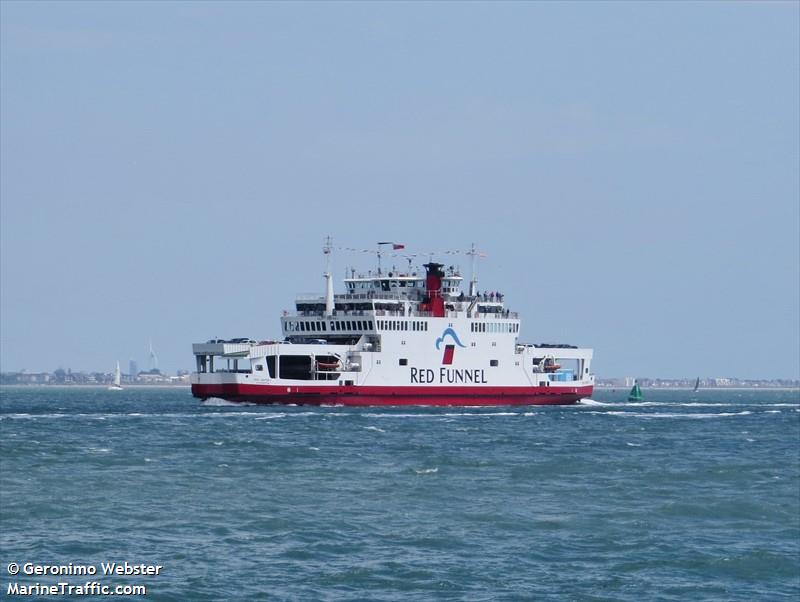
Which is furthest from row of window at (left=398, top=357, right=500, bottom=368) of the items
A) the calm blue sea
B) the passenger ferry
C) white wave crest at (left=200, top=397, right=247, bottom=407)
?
the calm blue sea


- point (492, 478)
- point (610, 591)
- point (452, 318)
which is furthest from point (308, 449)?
point (452, 318)

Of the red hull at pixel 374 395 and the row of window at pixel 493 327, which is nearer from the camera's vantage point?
the red hull at pixel 374 395

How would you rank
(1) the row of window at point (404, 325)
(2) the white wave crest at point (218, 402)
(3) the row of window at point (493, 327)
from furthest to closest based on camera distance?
(3) the row of window at point (493, 327)
(1) the row of window at point (404, 325)
(2) the white wave crest at point (218, 402)

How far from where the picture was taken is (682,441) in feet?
224

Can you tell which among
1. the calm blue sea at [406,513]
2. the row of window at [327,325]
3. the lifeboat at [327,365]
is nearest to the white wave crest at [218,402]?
the lifeboat at [327,365]

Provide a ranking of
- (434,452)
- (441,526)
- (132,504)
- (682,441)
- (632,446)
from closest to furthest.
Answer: (441,526) → (132,504) → (434,452) → (632,446) → (682,441)

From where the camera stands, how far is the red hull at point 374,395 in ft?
313

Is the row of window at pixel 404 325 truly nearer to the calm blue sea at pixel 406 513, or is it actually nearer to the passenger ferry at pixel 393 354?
the passenger ferry at pixel 393 354

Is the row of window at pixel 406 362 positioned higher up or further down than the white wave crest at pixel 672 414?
higher up

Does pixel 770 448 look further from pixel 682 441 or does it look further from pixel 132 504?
pixel 132 504

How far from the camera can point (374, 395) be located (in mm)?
97938

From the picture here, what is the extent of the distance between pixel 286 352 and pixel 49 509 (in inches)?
2301

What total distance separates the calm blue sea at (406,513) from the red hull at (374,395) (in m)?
25.6

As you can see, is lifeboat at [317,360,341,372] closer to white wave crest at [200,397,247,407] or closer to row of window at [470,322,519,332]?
white wave crest at [200,397,247,407]
